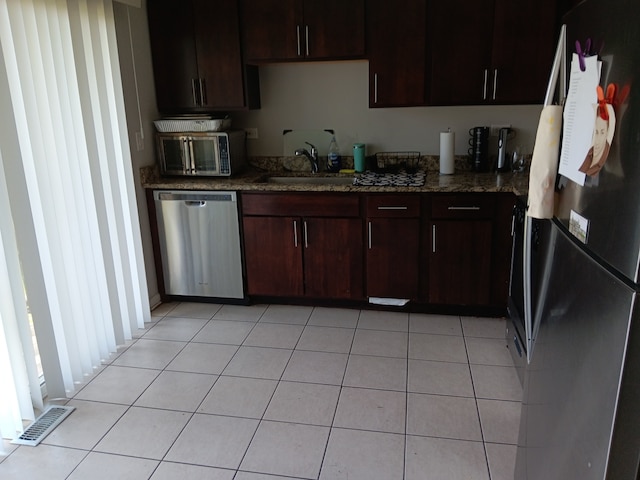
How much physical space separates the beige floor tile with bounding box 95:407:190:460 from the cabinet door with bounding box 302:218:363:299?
4.36ft

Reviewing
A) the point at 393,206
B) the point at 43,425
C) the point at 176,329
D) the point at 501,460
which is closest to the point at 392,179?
the point at 393,206

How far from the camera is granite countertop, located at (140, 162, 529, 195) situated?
3055 mm

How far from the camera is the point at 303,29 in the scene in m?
3.27

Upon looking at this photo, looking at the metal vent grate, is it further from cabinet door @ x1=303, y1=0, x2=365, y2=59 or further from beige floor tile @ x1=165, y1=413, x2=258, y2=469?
cabinet door @ x1=303, y1=0, x2=365, y2=59

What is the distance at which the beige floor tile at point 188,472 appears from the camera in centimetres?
199

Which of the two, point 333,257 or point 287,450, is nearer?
point 287,450

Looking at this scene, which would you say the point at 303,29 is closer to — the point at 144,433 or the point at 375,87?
the point at 375,87

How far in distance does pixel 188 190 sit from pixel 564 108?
8.37 feet

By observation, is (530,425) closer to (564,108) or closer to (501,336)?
(564,108)

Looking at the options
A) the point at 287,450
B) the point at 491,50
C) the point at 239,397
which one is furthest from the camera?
the point at 491,50

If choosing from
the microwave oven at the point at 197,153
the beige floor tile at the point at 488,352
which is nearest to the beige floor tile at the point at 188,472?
the beige floor tile at the point at 488,352

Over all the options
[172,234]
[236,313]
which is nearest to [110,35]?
[172,234]

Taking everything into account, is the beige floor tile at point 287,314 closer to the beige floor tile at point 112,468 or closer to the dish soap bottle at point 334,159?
the dish soap bottle at point 334,159

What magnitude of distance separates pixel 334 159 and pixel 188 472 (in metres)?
2.36
